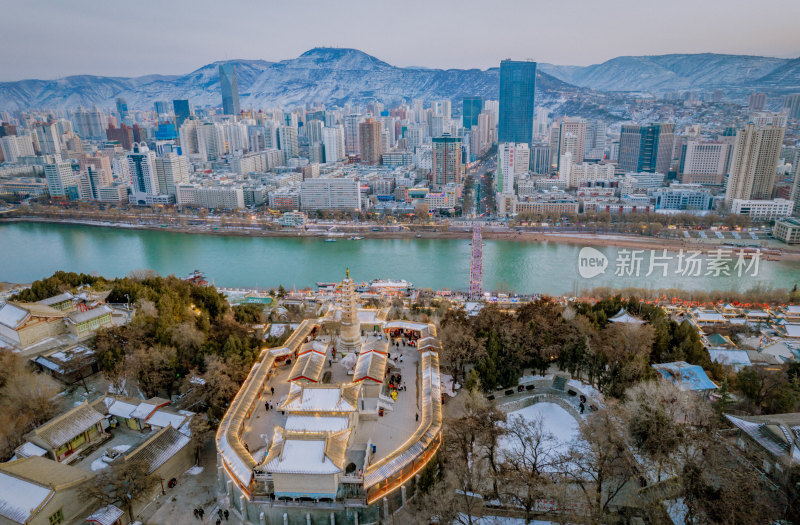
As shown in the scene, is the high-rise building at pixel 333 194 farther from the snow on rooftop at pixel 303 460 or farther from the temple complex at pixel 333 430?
the snow on rooftop at pixel 303 460

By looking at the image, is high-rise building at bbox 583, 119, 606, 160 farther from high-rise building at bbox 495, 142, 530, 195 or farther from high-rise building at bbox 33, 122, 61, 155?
high-rise building at bbox 33, 122, 61, 155

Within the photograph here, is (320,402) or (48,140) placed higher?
(48,140)

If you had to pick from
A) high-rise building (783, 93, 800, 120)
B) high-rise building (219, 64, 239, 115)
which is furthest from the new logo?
high-rise building (219, 64, 239, 115)

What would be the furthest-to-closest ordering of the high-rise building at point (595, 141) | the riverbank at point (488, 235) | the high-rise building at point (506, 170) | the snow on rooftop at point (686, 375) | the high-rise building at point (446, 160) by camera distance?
the high-rise building at point (595, 141) < the high-rise building at point (446, 160) < the high-rise building at point (506, 170) < the riverbank at point (488, 235) < the snow on rooftop at point (686, 375)

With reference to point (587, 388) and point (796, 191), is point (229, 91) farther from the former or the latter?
point (587, 388)

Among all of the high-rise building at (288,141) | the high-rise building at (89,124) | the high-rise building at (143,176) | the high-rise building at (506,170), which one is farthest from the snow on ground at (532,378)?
the high-rise building at (89,124)

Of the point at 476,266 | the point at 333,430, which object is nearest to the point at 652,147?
the point at 476,266

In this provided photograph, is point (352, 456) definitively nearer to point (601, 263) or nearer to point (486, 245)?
point (601, 263)
